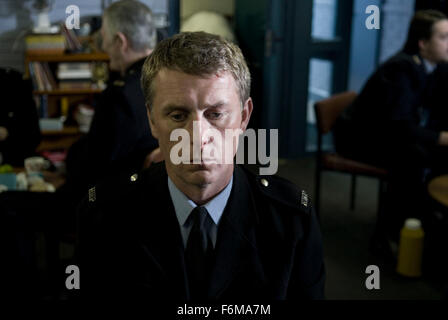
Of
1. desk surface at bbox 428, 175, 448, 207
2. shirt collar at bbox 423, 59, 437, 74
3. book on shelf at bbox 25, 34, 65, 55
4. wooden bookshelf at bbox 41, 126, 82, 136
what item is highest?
shirt collar at bbox 423, 59, 437, 74

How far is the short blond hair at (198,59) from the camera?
25.9 inches

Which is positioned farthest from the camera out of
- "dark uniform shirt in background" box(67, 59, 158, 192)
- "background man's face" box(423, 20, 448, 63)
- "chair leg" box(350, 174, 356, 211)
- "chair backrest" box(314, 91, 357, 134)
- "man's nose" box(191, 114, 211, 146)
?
"chair leg" box(350, 174, 356, 211)

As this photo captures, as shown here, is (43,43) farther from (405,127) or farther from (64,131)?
(405,127)

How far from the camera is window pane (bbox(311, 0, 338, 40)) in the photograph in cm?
84

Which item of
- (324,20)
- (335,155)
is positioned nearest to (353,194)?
(335,155)

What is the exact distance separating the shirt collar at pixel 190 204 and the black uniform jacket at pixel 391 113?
1.62 metres

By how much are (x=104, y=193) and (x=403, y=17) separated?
3431 millimetres

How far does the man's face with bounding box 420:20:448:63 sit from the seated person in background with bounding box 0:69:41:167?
5.00 ft

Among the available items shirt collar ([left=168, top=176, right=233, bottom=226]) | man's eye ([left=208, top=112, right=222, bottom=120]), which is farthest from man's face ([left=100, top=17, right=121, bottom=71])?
man's eye ([left=208, top=112, right=222, bottom=120])

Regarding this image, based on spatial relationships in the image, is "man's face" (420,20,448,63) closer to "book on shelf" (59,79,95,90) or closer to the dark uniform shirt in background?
the dark uniform shirt in background

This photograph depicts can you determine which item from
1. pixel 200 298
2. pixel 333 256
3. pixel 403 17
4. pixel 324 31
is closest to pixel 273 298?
pixel 200 298

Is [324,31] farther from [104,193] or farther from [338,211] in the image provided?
[338,211]

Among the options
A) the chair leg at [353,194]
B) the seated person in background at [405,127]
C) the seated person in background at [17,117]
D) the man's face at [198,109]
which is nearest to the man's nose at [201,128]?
the man's face at [198,109]

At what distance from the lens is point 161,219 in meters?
0.79
